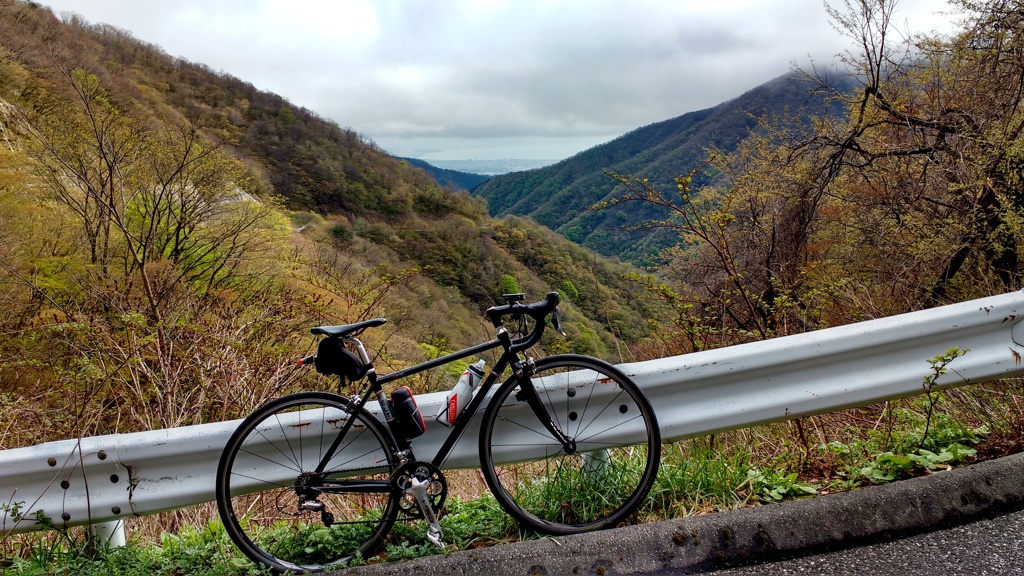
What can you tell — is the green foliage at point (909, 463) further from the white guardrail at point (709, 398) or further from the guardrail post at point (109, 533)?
the guardrail post at point (109, 533)

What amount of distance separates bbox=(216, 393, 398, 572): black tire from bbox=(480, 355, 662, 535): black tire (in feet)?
1.53

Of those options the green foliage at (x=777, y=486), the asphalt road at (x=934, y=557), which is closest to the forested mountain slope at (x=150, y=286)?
the green foliage at (x=777, y=486)

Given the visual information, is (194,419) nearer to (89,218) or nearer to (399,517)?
(399,517)

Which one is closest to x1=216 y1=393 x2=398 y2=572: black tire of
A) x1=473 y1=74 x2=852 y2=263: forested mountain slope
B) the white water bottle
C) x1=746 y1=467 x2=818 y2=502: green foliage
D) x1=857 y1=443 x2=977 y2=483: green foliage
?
the white water bottle

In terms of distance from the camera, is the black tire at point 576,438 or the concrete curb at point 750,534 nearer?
the concrete curb at point 750,534

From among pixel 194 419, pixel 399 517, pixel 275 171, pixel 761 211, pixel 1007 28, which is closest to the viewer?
pixel 399 517

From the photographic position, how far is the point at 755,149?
14.5m

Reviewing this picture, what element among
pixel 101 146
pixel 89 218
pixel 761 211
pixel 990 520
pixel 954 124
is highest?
pixel 101 146

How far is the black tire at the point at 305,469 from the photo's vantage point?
229cm

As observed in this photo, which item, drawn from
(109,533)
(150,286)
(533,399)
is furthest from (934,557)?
(150,286)

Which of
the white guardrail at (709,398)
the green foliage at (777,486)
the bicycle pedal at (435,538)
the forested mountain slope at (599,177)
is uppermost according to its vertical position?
the forested mountain slope at (599,177)

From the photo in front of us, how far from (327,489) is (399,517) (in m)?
0.31

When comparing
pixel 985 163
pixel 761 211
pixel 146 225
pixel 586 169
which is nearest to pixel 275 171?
pixel 146 225

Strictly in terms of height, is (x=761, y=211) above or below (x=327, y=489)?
above
